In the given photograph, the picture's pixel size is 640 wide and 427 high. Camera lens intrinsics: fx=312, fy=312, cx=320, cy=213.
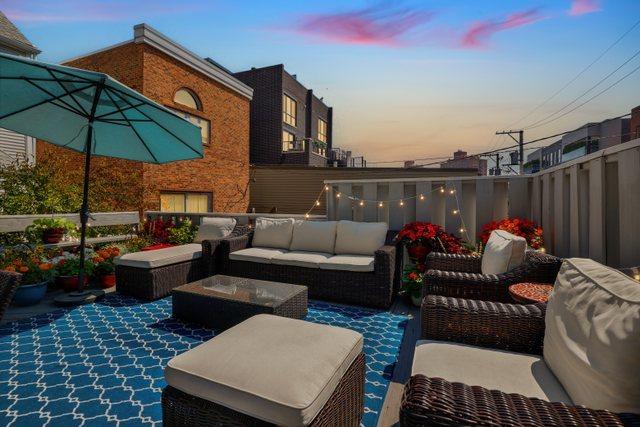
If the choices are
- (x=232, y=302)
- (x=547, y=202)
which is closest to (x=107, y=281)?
(x=232, y=302)

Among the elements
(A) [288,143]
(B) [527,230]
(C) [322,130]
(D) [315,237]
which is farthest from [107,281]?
(C) [322,130]

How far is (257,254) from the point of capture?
15.1 feet

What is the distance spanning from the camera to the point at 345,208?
17.7ft

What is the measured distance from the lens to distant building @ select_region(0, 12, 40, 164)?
8.21 m

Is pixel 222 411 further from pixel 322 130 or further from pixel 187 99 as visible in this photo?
pixel 322 130

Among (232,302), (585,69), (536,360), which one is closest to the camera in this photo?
(536,360)

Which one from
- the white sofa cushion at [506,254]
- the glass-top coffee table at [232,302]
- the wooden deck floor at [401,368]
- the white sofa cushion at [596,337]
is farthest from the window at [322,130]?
the white sofa cushion at [596,337]

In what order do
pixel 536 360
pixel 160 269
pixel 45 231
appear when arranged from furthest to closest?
pixel 45 231 < pixel 160 269 < pixel 536 360

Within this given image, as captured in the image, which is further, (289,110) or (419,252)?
(289,110)

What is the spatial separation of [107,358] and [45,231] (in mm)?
3436

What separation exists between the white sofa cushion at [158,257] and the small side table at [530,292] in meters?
4.05

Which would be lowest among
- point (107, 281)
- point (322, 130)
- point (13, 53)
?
point (107, 281)

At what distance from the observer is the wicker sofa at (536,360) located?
39.0 inches

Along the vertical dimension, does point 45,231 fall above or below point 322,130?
below
